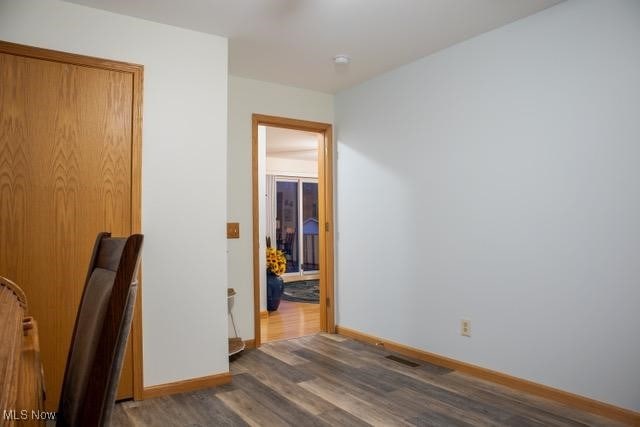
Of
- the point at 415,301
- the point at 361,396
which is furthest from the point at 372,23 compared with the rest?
the point at 361,396

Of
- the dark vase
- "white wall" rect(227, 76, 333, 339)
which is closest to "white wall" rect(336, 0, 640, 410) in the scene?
"white wall" rect(227, 76, 333, 339)

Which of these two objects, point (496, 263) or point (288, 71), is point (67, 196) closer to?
point (288, 71)

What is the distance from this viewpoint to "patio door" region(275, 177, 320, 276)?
8.59 metres

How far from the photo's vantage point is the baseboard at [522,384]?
2.26 meters

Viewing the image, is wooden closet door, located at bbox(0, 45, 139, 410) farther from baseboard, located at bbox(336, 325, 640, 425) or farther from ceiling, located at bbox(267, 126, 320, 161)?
ceiling, located at bbox(267, 126, 320, 161)

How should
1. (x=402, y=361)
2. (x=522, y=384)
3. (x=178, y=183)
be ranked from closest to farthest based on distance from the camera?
(x=522, y=384), (x=178, y=183), (x=402, y=361)

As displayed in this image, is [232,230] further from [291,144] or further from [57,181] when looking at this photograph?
[291,144]

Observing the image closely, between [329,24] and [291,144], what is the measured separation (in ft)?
14.1

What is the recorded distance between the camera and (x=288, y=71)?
366 cm

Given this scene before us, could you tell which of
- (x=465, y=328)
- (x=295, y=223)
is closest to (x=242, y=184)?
(x=465, y=328)

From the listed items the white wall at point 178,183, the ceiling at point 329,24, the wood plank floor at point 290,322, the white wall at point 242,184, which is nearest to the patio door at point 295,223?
the wood plank floor at point 290,322

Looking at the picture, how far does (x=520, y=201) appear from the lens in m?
2.72

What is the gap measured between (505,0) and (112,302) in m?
2.69

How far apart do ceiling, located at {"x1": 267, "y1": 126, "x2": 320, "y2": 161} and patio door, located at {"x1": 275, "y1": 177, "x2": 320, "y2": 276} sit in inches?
22.4
